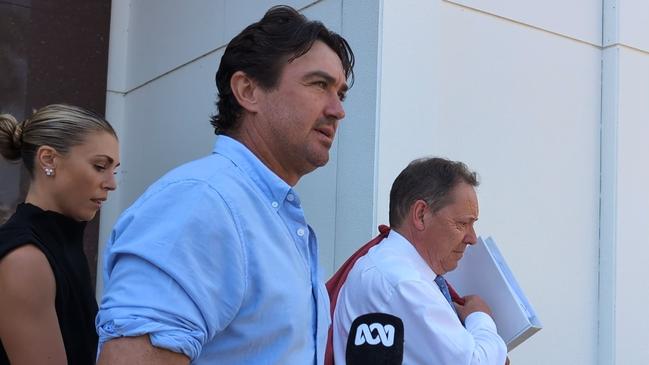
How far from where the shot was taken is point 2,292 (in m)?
Answer: 2.00

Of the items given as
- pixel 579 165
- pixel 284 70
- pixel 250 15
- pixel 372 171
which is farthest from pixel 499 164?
pixel 284 70

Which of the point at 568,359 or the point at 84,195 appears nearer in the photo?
the point at 84,195

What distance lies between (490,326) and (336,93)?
1.10m

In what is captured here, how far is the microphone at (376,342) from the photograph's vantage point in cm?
202

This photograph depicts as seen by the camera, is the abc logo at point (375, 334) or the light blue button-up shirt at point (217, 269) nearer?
the light blue button-up shirt at point (217, 269)

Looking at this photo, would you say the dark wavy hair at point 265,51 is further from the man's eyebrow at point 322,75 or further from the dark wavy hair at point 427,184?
the dark wavy hair at point 427,184

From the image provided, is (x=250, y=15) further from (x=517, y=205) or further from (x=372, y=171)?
(x=517, y=205)

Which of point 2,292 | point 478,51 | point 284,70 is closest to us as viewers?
point 284,70

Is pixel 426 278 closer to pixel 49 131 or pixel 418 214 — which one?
pixel 418 214

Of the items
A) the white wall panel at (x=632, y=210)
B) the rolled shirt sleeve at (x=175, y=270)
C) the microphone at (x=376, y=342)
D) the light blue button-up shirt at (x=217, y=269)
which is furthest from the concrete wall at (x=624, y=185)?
the rolled shirt sleeve at (x=175, y=270)

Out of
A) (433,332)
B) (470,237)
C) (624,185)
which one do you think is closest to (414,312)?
(433,332)

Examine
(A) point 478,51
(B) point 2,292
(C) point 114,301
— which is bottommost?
(B) point 2,292

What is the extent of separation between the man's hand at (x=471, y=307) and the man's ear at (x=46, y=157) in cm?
136

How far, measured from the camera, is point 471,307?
264cm
